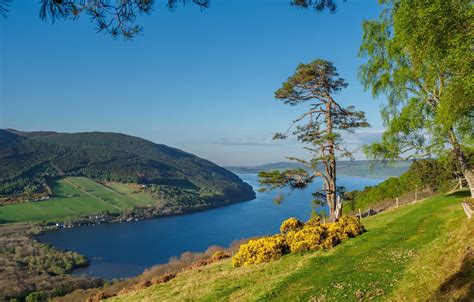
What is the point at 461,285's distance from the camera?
11.2 m

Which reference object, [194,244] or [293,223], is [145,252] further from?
[293,223]

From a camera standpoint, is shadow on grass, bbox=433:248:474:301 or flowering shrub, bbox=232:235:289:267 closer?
shadow on grass, bbox=433:248:474:301

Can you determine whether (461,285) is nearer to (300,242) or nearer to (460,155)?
(460,155)

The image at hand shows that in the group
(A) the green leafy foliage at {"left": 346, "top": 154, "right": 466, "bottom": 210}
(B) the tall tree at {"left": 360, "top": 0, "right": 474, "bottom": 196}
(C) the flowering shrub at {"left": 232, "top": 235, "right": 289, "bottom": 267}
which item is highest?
(B) the tall tree at {"left": 360, "top": 0, "right": 474, "bottom": 196}

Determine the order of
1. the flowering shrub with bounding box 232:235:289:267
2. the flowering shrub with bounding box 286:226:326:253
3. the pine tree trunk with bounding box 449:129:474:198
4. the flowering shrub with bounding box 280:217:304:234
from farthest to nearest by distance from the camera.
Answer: the flowering shrub with bounding box 280:217:304:234 → the flowering shrub with bounding box 232:235:289:267 → the flowering shrub with bounding box 286:226:326:253 → the pine tree trunk with bounding box 449:129:474:198

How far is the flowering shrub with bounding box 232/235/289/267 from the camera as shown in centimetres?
2373

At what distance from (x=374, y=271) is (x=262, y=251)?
10.00 m

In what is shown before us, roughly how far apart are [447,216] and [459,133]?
457cm

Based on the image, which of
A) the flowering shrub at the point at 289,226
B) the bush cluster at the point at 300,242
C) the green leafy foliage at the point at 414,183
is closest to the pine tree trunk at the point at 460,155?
the bush cluster at the point at 300,242

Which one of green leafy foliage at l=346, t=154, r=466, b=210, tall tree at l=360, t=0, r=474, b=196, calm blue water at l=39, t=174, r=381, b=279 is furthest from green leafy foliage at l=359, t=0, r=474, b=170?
calm blue water at l=39, t=174, r=381, b=279

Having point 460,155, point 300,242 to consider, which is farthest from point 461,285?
point 300,242

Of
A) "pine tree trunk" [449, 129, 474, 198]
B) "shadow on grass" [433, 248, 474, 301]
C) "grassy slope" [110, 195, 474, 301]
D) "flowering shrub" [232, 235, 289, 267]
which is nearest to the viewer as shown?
"shadow on grass" [433, 248, 474, 301]

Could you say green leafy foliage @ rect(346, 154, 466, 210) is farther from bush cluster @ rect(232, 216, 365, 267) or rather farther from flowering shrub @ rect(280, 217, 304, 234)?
bush cluster @ rect(232, 216, 365, 267)

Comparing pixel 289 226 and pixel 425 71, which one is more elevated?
pixel 425 71
